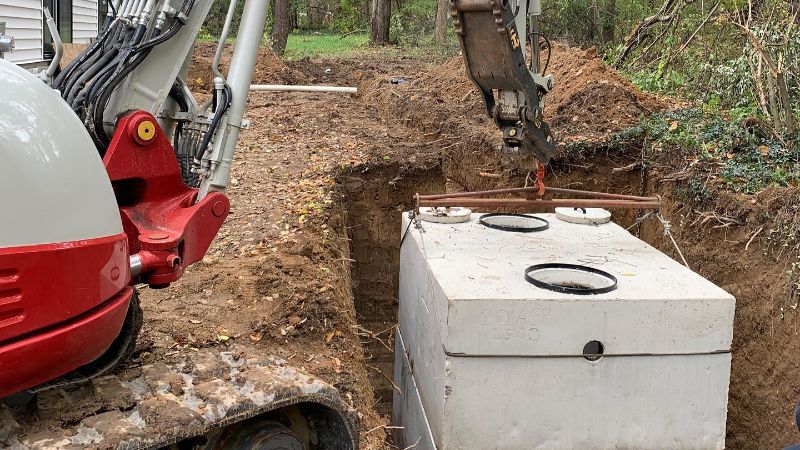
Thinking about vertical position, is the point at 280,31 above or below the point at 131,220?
above

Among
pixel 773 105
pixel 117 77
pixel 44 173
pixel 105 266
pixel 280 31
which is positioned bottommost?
pixel 105 266

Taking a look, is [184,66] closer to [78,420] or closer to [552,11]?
[78,420]

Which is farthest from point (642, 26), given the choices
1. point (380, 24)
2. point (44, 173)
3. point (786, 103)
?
point (380, 24)

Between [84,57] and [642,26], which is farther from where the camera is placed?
[642,26]

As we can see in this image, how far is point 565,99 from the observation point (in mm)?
10320

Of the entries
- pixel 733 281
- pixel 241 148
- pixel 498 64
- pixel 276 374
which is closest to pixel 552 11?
pixel 241 148

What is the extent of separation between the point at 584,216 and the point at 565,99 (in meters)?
4.28

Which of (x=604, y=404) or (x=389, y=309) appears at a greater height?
(x=604, y=404)

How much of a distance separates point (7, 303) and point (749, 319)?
5.36m

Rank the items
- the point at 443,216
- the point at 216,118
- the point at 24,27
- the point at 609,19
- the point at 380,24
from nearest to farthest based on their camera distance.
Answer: the point at 216,118 < the point at 443,216 < the point at 24,27 < the point at 609,19 < the point at 380,24

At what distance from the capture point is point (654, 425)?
4.59 metres

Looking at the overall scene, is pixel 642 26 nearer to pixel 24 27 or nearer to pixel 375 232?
A: pixel 375 232

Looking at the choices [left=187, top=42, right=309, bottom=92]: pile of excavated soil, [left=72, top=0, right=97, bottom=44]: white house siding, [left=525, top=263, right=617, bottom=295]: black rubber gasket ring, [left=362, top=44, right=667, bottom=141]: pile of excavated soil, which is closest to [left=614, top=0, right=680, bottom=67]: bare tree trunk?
[left=362, top=44, right=667, bottom=141]: pile of excavated soil

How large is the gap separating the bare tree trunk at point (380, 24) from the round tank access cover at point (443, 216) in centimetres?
1808
